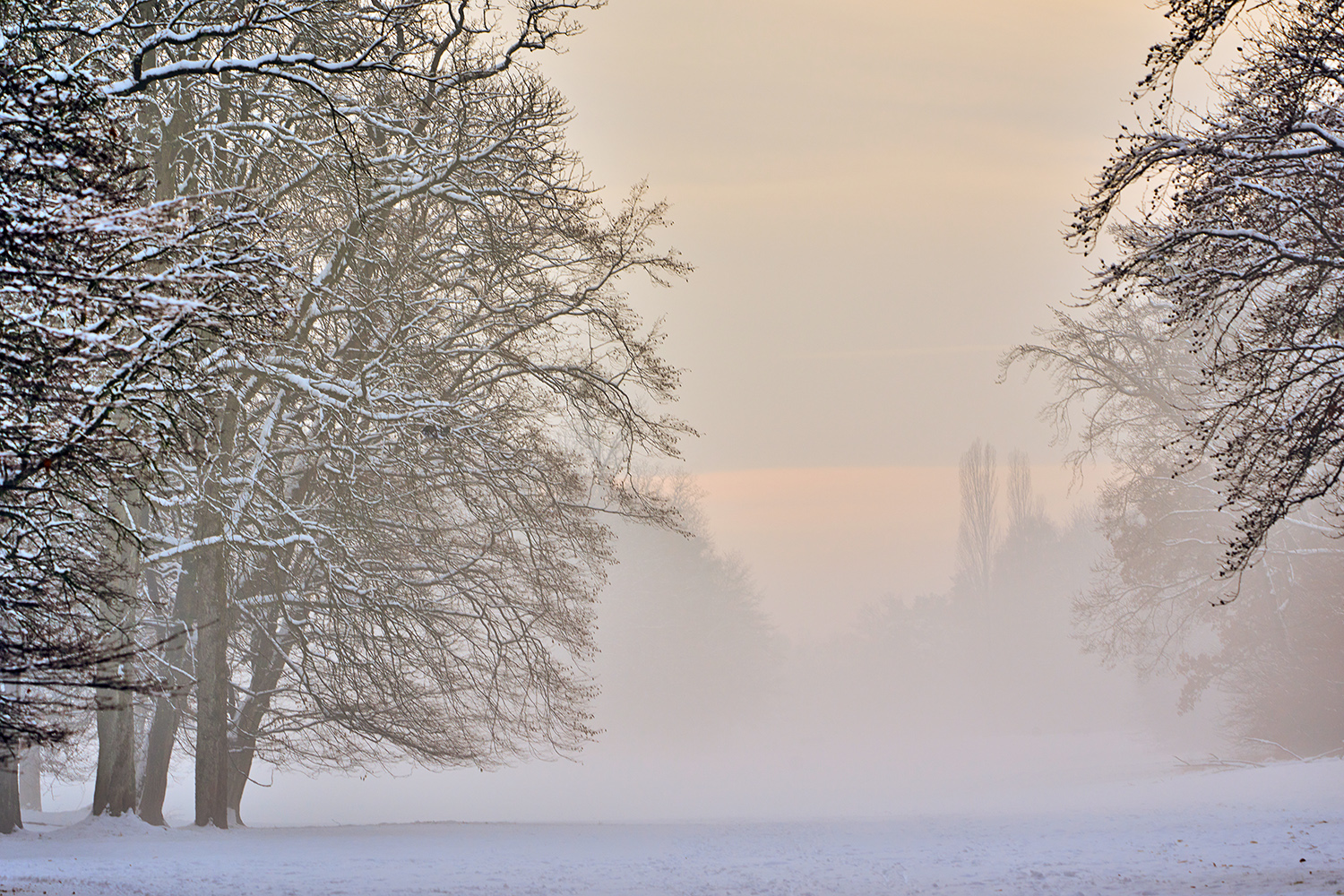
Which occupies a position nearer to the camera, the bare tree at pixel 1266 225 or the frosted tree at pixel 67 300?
the frosted tree at pixel 67 300

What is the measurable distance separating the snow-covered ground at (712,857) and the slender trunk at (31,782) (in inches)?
374

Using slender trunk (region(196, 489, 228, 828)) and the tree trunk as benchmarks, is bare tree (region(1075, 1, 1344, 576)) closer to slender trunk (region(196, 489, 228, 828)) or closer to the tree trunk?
slender trunk (region(196, 489, 228, 828))

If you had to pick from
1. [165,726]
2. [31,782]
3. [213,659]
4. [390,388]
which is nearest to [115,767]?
[165,726]

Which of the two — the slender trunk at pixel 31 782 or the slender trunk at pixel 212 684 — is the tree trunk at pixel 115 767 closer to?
the slender trunk at pixel 212 684

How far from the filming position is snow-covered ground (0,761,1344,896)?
947cm

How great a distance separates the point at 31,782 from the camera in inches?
1065

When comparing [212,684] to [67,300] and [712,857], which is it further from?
[67,300]

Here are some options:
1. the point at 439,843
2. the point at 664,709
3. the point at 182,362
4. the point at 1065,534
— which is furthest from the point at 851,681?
the point at 182,362

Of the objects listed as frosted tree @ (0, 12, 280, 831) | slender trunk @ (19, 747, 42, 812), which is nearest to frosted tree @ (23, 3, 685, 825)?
frosted tree @ (0, 12, 280, 831)

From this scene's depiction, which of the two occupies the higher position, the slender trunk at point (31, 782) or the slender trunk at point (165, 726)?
the slender trunk at point (165, 726)

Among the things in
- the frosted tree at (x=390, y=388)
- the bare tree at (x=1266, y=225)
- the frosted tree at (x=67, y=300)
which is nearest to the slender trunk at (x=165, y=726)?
the frosted tree at (x=390, y=388)

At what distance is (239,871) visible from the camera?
975 cm

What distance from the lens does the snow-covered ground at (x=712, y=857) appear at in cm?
947

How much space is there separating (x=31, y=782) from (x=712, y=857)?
73.9 feet
